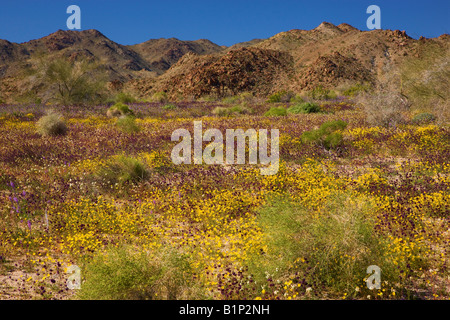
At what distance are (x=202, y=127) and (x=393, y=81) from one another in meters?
11.1

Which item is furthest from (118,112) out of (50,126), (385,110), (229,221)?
(229,221)

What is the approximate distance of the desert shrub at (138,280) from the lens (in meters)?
3.41

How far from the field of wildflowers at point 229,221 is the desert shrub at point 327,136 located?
0.37 m

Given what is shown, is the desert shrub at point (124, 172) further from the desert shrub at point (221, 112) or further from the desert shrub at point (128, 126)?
the desert shrub at point (221, 112)

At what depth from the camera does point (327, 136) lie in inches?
422

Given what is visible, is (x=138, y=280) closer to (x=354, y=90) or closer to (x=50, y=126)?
(x=50, y=126)

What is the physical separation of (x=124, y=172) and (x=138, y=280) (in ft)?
16.0

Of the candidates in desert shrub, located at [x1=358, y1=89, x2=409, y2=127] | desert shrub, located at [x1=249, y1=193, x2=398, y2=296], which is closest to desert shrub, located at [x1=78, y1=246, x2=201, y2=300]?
desert shrub, located at [x1=249, y1=193, x2=398, y2=296]

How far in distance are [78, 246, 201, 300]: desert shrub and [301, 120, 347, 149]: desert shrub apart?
7.98 m

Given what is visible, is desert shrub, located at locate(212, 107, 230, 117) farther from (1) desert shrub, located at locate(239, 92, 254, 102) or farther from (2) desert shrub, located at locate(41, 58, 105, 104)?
(2) desert shrub, located at locate(41, 58, 105, 104)
